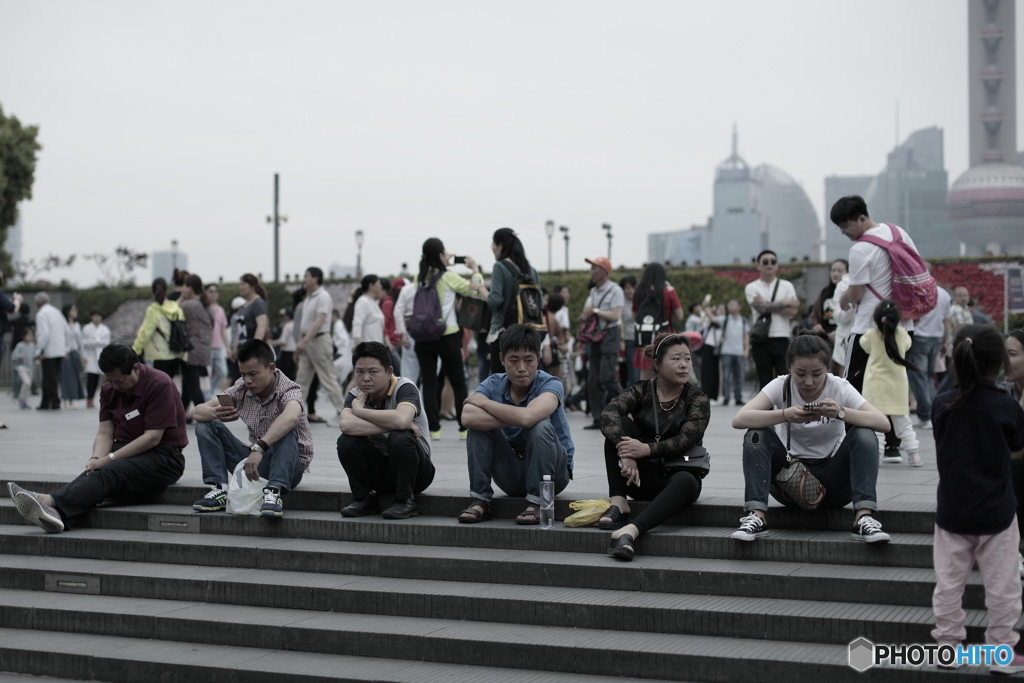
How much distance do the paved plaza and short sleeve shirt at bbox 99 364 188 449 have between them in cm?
49

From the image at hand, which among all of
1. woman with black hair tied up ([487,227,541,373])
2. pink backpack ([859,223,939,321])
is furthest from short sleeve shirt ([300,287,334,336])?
pink backpack ([859,223,939,321])

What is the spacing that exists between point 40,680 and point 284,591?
1211 mm

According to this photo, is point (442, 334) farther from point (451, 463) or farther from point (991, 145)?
point (991, 145)

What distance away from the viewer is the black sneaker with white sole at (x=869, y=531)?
486cm

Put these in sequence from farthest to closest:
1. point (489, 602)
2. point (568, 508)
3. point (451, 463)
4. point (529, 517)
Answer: point (451, 463)
point (568, 508)
point (529, 517)
point (489, 602)

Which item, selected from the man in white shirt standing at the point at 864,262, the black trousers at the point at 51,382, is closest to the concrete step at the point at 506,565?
the man in white shirt standing at the point at 864,262

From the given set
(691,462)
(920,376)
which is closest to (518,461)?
(691,462)

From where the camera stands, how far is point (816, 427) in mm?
5277

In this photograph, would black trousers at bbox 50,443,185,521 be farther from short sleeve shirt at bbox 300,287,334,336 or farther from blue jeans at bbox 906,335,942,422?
blue jeans at bbox 906,335,942,422

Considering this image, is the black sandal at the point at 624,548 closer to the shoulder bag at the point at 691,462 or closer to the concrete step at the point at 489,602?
the concrete step at the point at 489,602

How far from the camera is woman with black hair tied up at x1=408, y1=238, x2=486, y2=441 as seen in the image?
9734mm

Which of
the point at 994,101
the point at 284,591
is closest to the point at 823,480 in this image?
the point at 284,591

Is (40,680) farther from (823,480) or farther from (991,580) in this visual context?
(991,580)

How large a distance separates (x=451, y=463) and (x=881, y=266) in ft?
11.5
